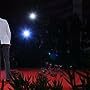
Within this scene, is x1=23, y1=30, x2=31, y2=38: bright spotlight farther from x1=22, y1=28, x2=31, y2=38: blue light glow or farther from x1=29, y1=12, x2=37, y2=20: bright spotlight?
x1=29, y1=12, x2=37, y2=20: bright spotlight

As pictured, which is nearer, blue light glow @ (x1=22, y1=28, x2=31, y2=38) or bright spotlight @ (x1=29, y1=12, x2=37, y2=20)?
blue light glow @ (x1=22, y1=28, x2=31, y2=38)

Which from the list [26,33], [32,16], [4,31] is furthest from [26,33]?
[4,31]

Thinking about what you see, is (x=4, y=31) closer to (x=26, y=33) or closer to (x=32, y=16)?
(x=26, y=33)

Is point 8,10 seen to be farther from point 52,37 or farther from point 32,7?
point 52,37

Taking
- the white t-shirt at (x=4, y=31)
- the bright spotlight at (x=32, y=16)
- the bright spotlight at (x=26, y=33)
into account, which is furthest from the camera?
the bright spotlight at (x=32, y=16)

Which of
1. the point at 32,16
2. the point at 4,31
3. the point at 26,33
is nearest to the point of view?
the point at 4,31

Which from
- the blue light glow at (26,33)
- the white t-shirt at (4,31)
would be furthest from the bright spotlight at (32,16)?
the white t-shirt at (4,31)

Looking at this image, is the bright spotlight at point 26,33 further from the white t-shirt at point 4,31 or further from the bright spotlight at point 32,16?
the white t-shirt at point 4,31

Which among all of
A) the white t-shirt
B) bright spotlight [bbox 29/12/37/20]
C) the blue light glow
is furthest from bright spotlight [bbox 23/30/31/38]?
the white t-shirt

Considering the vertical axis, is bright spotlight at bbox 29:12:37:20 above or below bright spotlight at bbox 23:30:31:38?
above

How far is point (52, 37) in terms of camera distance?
44.1 ft

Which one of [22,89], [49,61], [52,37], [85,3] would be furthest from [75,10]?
[22,89]

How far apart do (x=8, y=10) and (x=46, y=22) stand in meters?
1.68

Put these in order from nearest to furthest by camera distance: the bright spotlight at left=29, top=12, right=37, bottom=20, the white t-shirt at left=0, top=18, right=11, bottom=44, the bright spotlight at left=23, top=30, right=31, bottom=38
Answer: the white t-shirt at left=0, top=18, right=11, bottom=44 < the bright spotlight at left=23, top=30, right=31, bottom=38 < the bright spotlight at left=29, top=12, right=37, bottom=20
